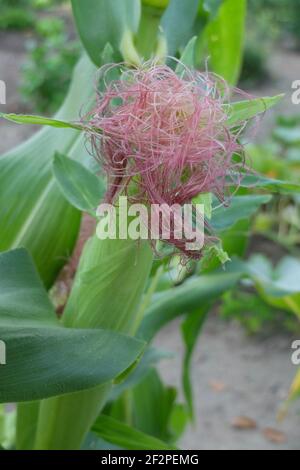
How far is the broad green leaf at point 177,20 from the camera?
54 centimetres

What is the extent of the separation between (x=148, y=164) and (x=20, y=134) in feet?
7.93

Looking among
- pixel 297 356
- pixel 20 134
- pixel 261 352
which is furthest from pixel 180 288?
pixel 20 134

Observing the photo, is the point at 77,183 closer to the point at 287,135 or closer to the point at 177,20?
the point at 177,20

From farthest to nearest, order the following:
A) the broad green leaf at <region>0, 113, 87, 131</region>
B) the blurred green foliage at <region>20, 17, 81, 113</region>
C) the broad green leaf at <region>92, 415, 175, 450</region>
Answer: the blurred green foliage at <region>20, 17, 81, 113</region> < the broad green leaf at <region>92, 415, 175, 450</region> < the broad green leaf at <region>0, 113, 87, 131</region>

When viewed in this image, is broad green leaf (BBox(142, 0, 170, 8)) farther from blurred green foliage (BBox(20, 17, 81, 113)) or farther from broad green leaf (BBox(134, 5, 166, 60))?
blurred green foliage (BBox(20, 17, 81, 113))

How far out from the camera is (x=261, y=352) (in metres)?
1.85

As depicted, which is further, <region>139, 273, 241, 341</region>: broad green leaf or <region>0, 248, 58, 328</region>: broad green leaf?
<region>139, 273, 241, 341</region>: broad green leaf

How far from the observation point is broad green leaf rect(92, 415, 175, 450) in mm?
575

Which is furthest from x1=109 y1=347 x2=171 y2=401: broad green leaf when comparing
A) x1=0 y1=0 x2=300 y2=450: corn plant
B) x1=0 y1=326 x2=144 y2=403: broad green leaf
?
x1=0 y1=326 x2=144 y2=403: broad green leaf

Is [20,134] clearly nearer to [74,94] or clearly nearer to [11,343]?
[74,94]

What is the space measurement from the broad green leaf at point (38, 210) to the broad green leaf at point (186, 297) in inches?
5.5

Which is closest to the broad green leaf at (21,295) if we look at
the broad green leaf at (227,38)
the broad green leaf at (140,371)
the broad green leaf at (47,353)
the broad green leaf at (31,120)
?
the broad green leaf at (47,353)

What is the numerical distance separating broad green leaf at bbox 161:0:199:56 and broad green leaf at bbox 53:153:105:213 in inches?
5.4

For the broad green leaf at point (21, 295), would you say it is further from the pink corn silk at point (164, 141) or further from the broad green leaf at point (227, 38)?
the broad green leaf at point (227, 38)
